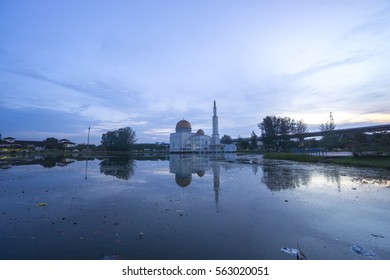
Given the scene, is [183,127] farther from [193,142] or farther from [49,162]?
[49,162]

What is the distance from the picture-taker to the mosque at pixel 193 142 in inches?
4247

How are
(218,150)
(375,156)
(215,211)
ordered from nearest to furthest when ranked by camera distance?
(215,211), (375,156), (218,150)

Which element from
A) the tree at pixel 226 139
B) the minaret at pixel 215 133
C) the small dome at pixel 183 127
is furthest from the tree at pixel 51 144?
the tree at pixel 226 139

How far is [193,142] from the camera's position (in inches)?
4313

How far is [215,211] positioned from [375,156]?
1159 inches

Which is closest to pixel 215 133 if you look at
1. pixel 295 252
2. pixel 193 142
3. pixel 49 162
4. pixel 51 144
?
pixel 193 142

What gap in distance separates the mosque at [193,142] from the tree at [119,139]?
22231 mm

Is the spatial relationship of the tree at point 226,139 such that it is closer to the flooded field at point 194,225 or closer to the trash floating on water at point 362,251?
the flooded field at point 194,225

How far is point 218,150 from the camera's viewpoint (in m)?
111

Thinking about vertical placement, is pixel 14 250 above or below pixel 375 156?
below

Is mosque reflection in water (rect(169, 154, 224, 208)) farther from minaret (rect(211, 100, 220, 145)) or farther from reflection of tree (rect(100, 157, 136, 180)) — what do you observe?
minaret (rect(211, 100, 220, 145))

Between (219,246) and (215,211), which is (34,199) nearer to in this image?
(215,211)
